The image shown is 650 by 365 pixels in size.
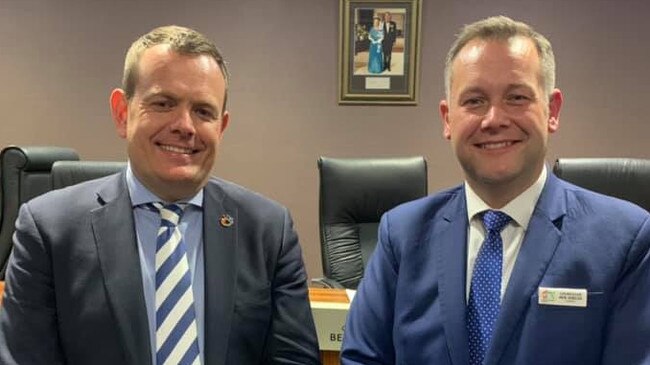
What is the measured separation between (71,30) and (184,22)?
77cm

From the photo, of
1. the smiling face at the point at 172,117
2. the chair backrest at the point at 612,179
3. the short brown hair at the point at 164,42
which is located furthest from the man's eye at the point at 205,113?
the chair backrest at the point at 612,179

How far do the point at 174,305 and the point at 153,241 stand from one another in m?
0.15

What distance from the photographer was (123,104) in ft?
4.21

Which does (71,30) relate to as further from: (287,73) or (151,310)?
Result: (151,310)

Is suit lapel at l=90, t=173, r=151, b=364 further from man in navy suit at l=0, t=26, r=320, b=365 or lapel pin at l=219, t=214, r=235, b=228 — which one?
lapel pin at l=219, t=214, r=235, b=228

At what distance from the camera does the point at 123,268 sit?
1208 mm

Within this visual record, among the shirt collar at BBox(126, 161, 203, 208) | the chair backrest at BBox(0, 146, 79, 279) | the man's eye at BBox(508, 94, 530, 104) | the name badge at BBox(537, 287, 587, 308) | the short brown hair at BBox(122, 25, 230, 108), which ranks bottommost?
the chair backrest at BBox(0, 146, 79, 279)

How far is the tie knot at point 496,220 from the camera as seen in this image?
3.94 ft

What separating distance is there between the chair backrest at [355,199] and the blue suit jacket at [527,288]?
4.39 ft

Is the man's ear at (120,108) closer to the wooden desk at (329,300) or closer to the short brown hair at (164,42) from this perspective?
the short brown hair at (164,42)

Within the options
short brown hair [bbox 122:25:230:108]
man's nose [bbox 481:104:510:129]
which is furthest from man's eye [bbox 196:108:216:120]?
man's nose [bbox 481:104:510:129]

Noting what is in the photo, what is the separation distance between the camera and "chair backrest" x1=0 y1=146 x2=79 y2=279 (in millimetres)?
2711

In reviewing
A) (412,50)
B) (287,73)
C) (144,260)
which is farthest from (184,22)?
Result: (144,260)

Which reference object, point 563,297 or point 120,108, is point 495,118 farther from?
point 120,108
